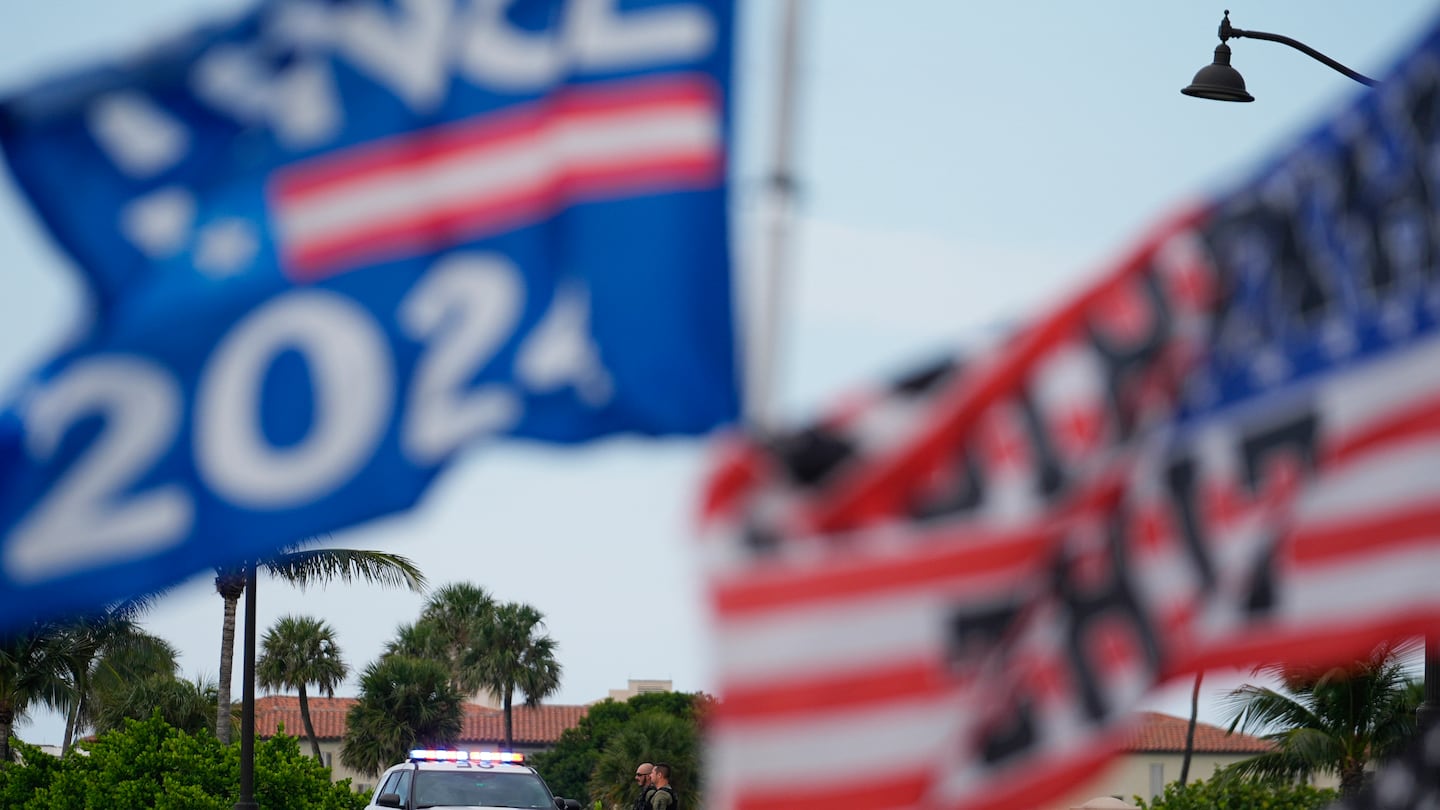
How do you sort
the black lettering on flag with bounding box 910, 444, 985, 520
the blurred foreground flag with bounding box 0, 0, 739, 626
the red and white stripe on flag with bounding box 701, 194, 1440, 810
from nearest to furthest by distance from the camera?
the red and white stripe on flag with bounding box 701, 194, 1440, 810, the black lettering on flag with bounding box 910, 444, 985, 520, the blurred foreground flag with bounding box 0, 0, 739, 626

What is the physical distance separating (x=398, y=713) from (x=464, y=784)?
57065 mm

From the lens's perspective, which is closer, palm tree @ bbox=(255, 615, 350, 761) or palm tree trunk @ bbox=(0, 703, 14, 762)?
palm tree trunk @ bbox=(0, 703, 14, 762)

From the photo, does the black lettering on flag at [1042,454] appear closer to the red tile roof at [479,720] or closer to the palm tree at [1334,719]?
the palm tree at [1334,719]

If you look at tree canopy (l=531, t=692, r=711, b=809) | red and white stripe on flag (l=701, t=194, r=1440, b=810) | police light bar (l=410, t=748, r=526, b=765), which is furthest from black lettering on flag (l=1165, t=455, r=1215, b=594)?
tree canopy (l=531, t=692, r=711, b=809)

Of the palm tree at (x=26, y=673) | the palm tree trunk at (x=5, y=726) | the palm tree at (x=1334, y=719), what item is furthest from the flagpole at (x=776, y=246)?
the palm tree trunk at (x=5, y=726)

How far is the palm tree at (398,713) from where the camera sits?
7338 cm

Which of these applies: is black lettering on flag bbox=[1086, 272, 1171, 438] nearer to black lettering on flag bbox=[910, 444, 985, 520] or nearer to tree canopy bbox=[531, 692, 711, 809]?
black lettering on flag bbox=[910, 444, 985, 520]

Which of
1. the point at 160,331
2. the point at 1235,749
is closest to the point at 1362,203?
the point at 160,331

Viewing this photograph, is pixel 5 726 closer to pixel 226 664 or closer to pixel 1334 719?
pixel 226 664

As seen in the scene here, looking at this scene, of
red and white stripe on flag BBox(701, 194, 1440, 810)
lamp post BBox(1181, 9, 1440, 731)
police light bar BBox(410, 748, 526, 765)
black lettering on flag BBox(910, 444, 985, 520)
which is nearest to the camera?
red and white stripe on flag BBox(701, 194, 1440, 810)

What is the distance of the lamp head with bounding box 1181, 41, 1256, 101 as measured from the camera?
1506cm

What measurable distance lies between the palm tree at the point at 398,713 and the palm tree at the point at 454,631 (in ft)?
31.0

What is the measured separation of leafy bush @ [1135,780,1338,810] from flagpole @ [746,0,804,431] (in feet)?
55.2

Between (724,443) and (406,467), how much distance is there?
0.69 m
